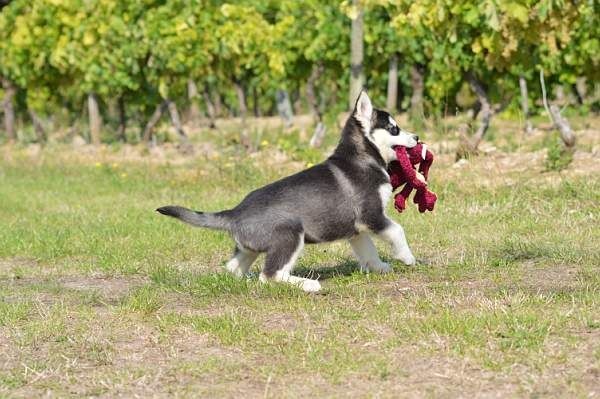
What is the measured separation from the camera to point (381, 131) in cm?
800

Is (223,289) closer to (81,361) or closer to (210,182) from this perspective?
(81,361)

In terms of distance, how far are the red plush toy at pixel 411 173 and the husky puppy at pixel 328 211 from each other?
16 centimetres

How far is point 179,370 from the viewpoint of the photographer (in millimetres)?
5719

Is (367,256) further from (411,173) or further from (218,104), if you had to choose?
(218,104)

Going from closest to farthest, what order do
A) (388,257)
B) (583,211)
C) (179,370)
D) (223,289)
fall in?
(179,370)
(223,289)
(388,257)
(583,211)

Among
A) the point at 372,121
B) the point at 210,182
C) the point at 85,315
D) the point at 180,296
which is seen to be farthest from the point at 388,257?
the point at 210,182

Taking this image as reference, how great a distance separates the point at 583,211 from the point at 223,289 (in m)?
4.81

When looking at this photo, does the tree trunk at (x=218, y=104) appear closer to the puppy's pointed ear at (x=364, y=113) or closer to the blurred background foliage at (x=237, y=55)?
the blurred background foliage at (x=237, y=55)

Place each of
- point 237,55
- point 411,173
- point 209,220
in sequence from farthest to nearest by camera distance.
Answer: point 237,55 < point 411,173 < point 209,220

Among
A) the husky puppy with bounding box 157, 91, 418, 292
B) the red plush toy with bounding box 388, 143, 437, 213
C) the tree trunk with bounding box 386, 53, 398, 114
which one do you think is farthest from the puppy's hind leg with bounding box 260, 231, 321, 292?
the tree trunk with bounding box 386, 53, 398, 114

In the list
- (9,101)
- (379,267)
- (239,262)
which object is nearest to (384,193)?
(379,267)

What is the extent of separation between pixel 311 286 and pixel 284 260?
28 cm

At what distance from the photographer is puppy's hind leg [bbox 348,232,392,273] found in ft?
26.4

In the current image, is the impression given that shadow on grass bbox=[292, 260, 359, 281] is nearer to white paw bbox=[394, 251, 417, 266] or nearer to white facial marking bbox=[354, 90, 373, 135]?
white paw bbox=[394, 251, 417, 266]
